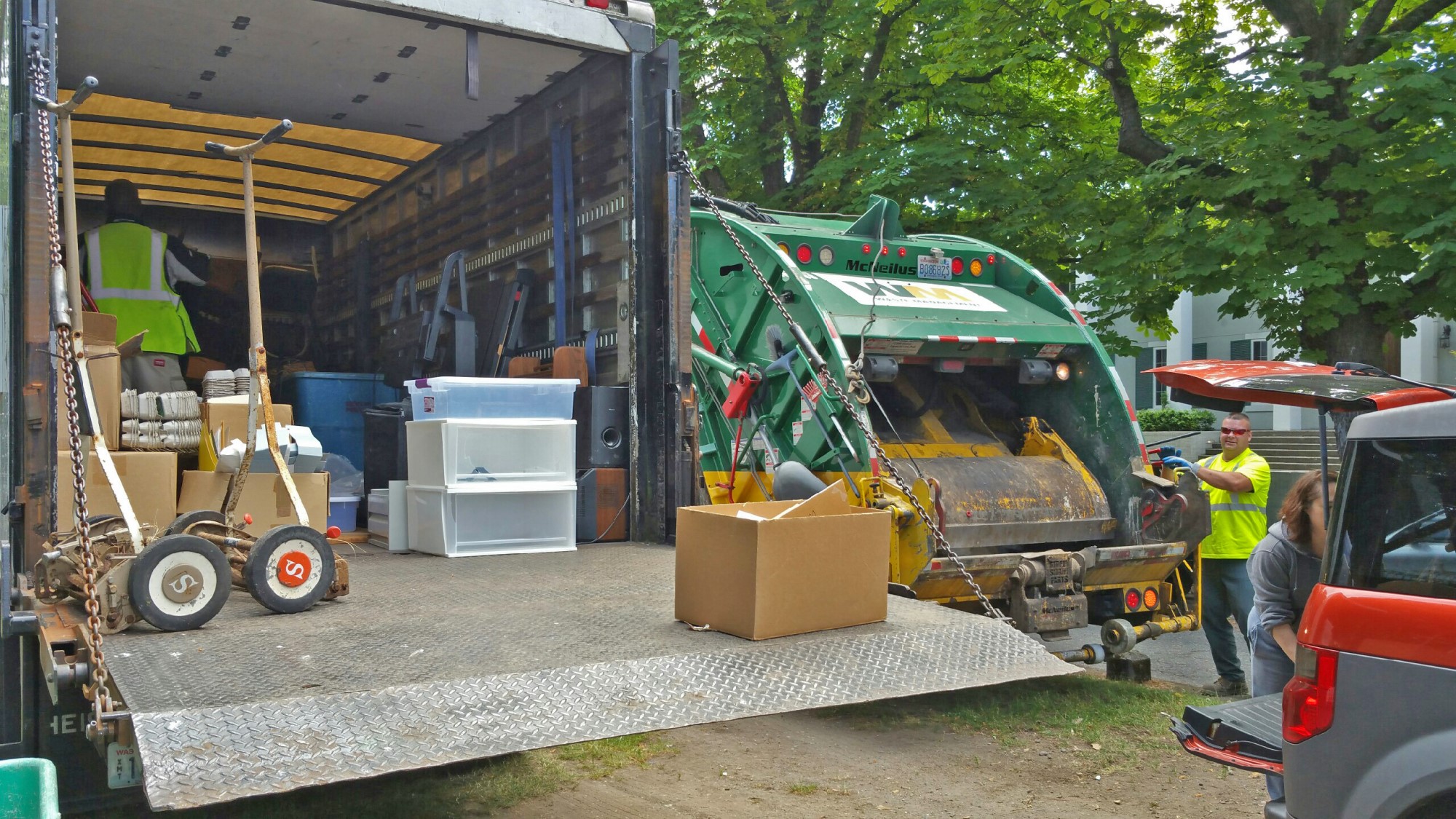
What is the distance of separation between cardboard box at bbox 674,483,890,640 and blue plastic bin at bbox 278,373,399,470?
194 inches

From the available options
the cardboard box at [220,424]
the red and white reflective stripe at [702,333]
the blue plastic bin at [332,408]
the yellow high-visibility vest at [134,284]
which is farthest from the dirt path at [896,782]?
the yellow high-visibility vest at [134,284]

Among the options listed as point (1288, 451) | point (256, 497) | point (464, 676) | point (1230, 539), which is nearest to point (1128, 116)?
point (1230, 539)

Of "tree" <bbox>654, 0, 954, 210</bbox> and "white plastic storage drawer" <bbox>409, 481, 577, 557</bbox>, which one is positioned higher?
"tree" <bbox>654, 0, 954, 210</bbox>

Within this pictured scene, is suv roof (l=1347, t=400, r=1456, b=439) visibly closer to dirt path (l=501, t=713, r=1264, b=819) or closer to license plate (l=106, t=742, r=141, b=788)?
dirt path (l=501, t=713, r=1264, b=819)

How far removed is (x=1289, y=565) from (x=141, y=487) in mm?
4403

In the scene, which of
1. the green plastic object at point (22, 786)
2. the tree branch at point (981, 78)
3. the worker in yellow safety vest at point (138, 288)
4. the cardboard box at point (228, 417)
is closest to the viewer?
the green plastic object at point (22, 786)

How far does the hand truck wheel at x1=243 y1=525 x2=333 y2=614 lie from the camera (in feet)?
11.9

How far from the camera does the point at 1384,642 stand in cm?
255

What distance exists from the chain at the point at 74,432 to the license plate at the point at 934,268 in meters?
4.65

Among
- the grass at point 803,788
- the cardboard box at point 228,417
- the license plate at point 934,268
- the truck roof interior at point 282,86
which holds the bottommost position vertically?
the grass at point 803,788

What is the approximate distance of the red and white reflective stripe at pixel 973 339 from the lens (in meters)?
6.20

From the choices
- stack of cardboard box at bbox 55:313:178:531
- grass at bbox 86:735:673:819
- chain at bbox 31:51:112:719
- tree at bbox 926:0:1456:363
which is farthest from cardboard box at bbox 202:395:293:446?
tree at bbox 926:0:1456:363

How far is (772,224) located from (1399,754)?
5089 mm

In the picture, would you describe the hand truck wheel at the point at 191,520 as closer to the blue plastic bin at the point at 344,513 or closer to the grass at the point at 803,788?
the grass at the point at 803,788
